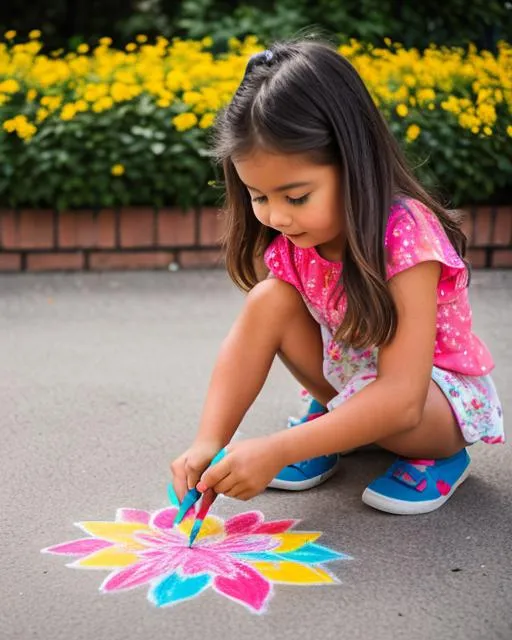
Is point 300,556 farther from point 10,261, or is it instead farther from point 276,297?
point 10,261

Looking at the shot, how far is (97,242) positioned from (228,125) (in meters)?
2.26

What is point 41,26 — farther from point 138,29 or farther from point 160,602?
point 160,602

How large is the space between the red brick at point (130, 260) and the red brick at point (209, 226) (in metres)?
0.15

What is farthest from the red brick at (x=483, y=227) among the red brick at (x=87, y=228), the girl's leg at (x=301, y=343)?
the girl's leg at (x=301, y=343)

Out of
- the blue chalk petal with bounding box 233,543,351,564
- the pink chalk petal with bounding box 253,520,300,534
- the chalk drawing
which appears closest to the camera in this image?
the chalk drawing

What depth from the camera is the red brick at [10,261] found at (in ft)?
12.9

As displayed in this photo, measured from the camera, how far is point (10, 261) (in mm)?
3934

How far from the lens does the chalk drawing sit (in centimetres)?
161

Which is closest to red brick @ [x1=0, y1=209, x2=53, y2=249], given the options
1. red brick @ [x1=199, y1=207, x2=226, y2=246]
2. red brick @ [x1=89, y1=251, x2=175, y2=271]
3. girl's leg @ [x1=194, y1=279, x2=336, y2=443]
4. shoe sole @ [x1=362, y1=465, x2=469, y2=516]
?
red brick @ [x1=89, y1=251, x2=175, y2=271]

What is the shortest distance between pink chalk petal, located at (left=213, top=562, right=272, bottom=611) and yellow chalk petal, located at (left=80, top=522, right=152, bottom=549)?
0.20 metres

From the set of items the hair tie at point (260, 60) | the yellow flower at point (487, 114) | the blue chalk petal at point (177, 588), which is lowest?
the blue chalk petal at point (177, 588)

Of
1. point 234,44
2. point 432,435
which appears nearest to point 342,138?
point 432,435

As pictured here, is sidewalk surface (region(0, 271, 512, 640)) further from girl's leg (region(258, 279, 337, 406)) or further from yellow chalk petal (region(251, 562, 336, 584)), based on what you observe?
girl's leg (region(258, 279, 337, 406))

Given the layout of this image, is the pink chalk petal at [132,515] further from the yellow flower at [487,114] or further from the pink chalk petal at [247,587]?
the yellow flower at [487,114]
